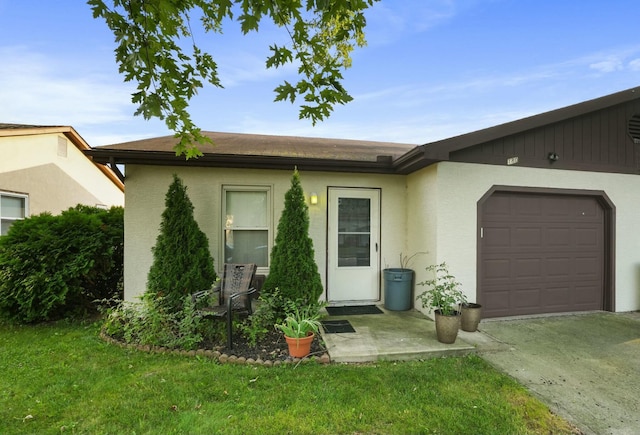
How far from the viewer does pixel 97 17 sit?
2582 mm

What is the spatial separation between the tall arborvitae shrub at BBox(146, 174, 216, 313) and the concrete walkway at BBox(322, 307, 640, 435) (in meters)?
2.20

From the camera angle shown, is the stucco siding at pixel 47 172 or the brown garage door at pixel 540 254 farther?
the stucco siding at pixel 47 172

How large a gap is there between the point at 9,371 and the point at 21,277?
2169mm

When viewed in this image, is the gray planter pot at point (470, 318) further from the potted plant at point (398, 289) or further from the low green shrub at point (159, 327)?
the low green shrub at point (159, 327)

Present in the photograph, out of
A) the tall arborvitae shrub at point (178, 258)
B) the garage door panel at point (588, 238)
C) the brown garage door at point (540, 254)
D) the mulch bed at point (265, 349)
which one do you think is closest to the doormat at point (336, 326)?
the mulch bed at point (265, 349)

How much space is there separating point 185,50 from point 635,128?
26.7 feet

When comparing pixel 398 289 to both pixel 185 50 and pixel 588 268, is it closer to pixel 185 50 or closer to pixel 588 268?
pixel 588 268

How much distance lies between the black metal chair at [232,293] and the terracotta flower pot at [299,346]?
915 mm

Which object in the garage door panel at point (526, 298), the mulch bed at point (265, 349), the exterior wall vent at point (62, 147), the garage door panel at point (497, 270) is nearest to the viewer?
the mulch bed at point (265, 349)

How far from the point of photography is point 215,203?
18.2 ft

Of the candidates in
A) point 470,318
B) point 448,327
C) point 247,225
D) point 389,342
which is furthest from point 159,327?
point 470,318

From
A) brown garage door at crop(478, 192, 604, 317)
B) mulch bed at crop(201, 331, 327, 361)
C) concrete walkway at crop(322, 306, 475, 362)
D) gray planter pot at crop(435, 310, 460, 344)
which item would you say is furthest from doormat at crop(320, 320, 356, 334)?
brown garage door at crop(478, 192, 604, 317)

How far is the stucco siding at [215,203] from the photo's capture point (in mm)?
5297

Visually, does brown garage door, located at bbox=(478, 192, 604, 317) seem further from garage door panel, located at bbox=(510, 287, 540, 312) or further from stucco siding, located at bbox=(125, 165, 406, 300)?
stucco siding, located at bbox=(125, 165, 406, 300)
